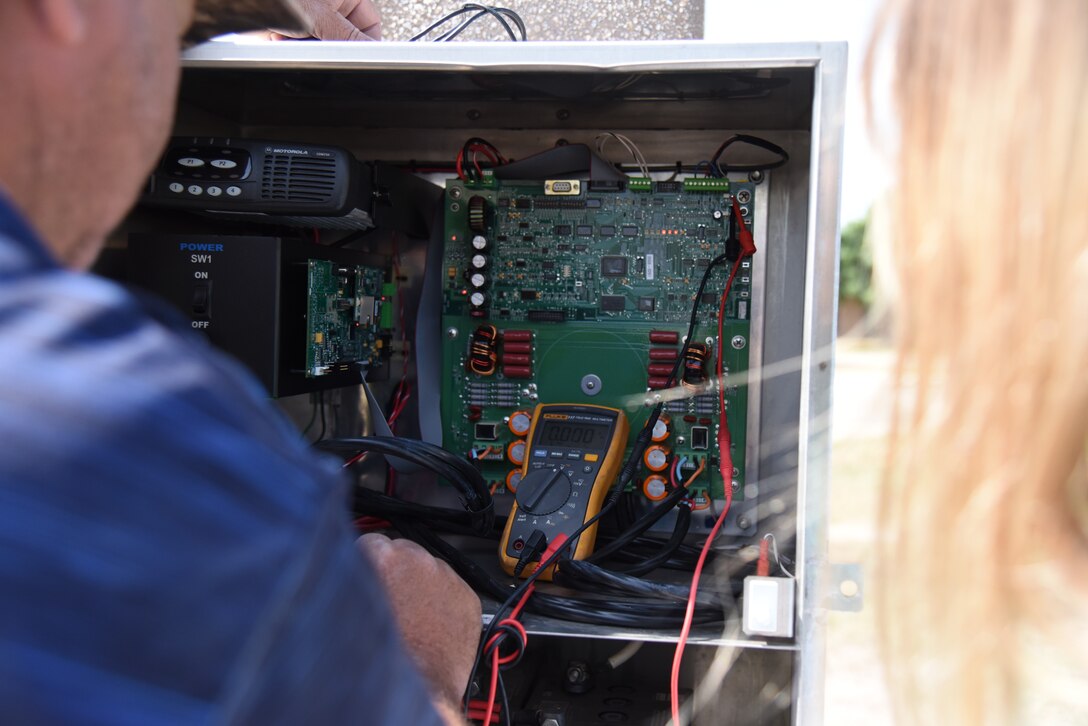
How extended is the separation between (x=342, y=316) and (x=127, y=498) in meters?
1.32

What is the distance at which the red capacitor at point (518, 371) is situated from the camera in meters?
1.76

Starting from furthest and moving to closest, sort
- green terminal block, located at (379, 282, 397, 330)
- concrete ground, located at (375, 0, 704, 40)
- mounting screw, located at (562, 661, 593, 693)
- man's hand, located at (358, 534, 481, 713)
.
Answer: concrete ground, located at (375, 0, 704, 40) → green terminal block, located at (379, 282, 397, 330) → mounting screw, located at (562, 661, 593, 693) → man's hand, located at (358, 534, 481, 713)

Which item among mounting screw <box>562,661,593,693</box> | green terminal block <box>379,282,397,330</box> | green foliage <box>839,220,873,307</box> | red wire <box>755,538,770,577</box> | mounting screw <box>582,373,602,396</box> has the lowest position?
mounting screw <box>562,661,593,693</box>

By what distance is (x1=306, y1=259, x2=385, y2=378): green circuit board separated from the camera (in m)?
1.51

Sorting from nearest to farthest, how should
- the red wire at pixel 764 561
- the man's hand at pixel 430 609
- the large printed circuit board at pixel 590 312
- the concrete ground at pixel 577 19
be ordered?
the man's hand at pixel 430 609 → the red wire at pixel 764 561 → the large printed circuit board at pixel 590 312 → the concrete ground at pixel 577 19

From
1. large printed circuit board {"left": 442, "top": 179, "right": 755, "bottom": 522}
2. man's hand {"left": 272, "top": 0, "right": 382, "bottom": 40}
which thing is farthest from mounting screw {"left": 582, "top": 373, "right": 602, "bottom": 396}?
man's hand {"left": 272, "top": 0, "right": 382, "bottom": 40}

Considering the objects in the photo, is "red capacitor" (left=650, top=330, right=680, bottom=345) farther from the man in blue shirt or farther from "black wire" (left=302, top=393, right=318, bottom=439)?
the man in blue shirt

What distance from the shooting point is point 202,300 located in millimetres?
1415

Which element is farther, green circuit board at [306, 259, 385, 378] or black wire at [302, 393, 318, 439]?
black wire at [302, 393, 318, 439]

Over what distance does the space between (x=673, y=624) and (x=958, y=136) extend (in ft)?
2.93

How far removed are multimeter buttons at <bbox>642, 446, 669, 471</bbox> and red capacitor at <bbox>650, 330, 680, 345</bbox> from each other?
22 centimetres

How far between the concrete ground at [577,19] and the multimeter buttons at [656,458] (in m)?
0.99

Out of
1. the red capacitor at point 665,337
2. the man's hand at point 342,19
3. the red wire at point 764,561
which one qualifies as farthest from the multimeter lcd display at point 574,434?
the man's hand at point 342,19

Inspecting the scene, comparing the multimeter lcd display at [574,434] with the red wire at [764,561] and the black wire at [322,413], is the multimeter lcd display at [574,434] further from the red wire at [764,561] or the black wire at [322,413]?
the black wire at [322,413]
